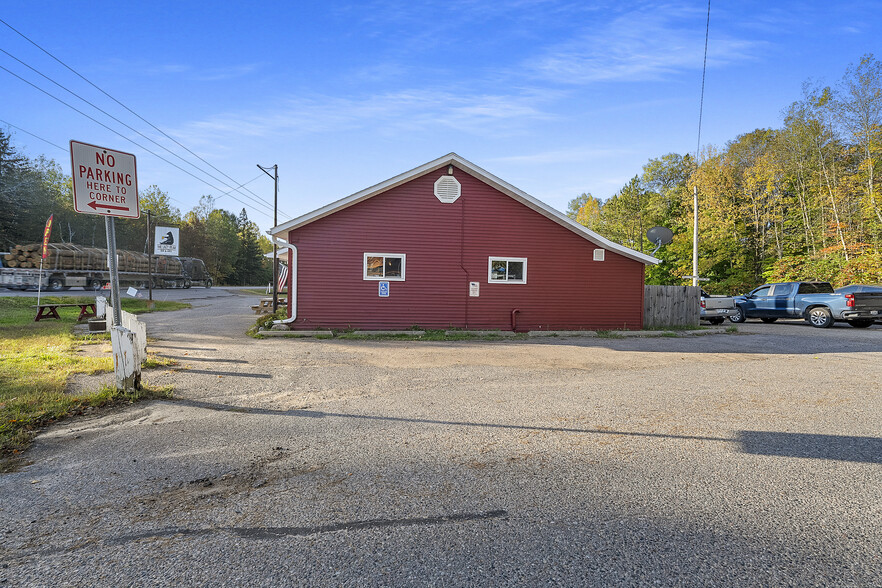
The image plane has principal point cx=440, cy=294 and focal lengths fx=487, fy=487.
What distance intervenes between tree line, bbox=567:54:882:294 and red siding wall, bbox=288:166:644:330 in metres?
20.8

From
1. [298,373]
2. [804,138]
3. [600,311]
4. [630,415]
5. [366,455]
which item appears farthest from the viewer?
[804,138]

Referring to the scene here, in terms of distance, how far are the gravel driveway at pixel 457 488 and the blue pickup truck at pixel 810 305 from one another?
43.4 feet

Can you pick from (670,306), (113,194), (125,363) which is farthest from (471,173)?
(125,363)

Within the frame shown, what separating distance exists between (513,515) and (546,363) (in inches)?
265

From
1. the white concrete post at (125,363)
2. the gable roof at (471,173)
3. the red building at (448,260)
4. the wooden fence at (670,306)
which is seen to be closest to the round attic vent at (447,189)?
the red building at (448,260)

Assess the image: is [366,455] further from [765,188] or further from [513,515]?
[765,188]

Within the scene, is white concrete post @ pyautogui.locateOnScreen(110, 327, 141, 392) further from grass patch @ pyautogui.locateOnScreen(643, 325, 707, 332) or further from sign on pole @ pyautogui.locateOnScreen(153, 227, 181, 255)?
sign on pole @ pyautogui.locateOnScreen(153, 227, 181, 255)

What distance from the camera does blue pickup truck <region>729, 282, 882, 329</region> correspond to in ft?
57.5

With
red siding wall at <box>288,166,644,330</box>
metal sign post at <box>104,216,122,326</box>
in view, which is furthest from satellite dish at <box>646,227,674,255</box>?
metal sign post at <box>104,216,122,326</box>

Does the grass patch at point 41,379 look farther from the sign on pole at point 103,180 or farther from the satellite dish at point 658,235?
the satellite dish at point 658,235

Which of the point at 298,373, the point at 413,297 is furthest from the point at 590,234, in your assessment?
the point at 298,373

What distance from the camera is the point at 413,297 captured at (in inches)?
604

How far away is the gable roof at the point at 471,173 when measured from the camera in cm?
1454

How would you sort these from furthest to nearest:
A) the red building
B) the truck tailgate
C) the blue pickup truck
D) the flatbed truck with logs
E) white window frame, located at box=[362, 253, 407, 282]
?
the flatbed truck with logs
the blue pickup truck
the truck tailgate
white window frame, located at box=[362, 253, 407, 282]
the red building
